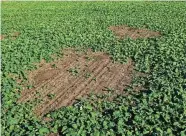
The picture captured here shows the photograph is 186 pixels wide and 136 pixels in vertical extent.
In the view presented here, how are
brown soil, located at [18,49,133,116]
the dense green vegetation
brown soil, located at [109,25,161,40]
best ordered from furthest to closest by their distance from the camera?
brown soil, located at [109,25,161,40], brown soil, located at [18,49,133,116], the dense green vegetation

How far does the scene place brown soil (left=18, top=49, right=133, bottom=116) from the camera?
10.8 meters

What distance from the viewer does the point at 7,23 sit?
75.8 feet

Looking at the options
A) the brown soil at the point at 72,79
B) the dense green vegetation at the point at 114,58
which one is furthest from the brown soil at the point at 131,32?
the brown soil at the point at 72,79

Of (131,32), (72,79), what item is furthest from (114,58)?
(131,32)

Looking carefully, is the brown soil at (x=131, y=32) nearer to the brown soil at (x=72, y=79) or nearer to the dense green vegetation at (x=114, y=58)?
the dense green vegetation at (x=114, y=58)

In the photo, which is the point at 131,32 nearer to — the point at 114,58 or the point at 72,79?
the point at 114,58

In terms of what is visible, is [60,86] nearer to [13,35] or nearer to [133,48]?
[133,48]

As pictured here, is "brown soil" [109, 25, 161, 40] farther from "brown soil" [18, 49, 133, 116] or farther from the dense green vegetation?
"brown soil" [18, 49, 133, 116]

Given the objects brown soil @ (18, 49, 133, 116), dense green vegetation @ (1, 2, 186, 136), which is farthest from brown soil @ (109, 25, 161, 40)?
brown soil @ (18, 49, 133, 116)

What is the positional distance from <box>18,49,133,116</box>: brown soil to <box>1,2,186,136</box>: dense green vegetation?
17.3 inches

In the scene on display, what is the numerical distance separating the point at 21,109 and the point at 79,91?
227 centimetres

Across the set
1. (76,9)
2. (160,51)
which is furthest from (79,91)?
(76,9)

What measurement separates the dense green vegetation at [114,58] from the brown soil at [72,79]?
439 mm

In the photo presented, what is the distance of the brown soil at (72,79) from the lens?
423 inches
